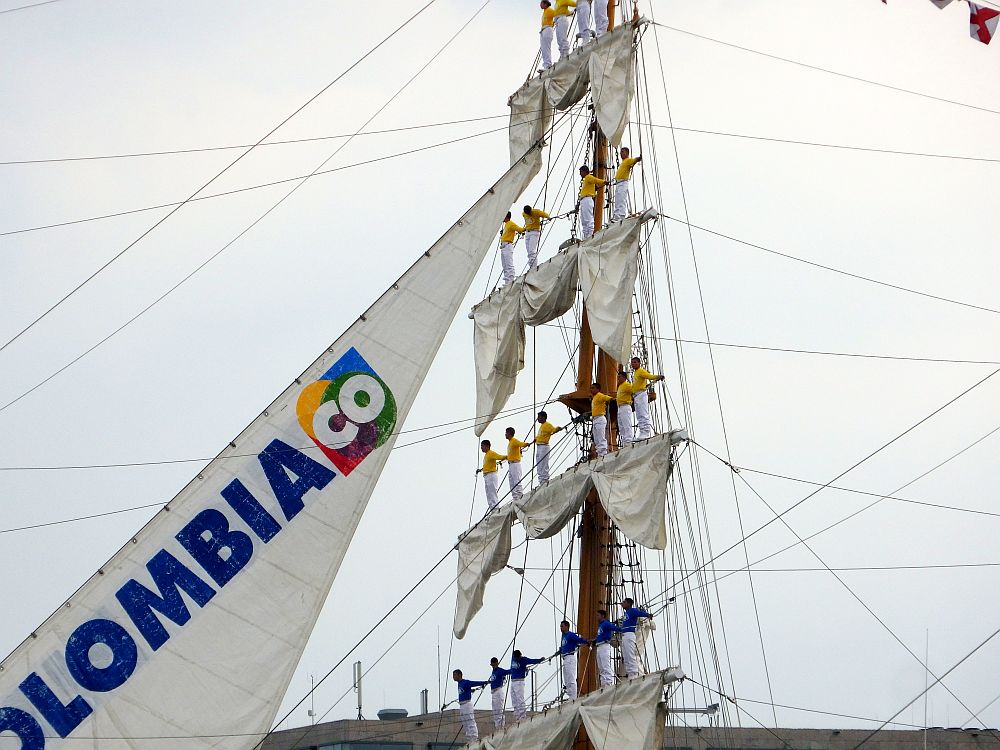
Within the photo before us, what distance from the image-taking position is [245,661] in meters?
17.7

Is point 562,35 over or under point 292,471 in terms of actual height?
over

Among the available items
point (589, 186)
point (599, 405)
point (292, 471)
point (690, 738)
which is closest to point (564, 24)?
point (589, 186)

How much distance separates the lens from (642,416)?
2205 centimetres

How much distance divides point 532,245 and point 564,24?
375cm

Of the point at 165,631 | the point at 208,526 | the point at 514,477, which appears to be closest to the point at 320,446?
the point at 208,526

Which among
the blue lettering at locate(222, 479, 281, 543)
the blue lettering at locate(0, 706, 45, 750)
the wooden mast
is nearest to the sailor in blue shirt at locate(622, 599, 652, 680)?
the wooden mast

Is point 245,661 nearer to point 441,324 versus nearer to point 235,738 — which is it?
point 235,738

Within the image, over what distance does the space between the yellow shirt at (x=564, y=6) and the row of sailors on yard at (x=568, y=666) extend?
950 cm

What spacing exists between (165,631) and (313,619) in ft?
5.32

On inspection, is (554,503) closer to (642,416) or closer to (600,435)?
(600,435)

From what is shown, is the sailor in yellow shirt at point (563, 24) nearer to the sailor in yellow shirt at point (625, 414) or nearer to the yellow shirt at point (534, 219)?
the yellow shirt at point (534, 219)

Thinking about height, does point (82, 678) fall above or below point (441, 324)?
below

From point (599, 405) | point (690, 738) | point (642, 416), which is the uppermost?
point (690, 738)

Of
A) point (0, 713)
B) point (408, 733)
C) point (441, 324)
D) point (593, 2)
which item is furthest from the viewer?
point (408, 733)
